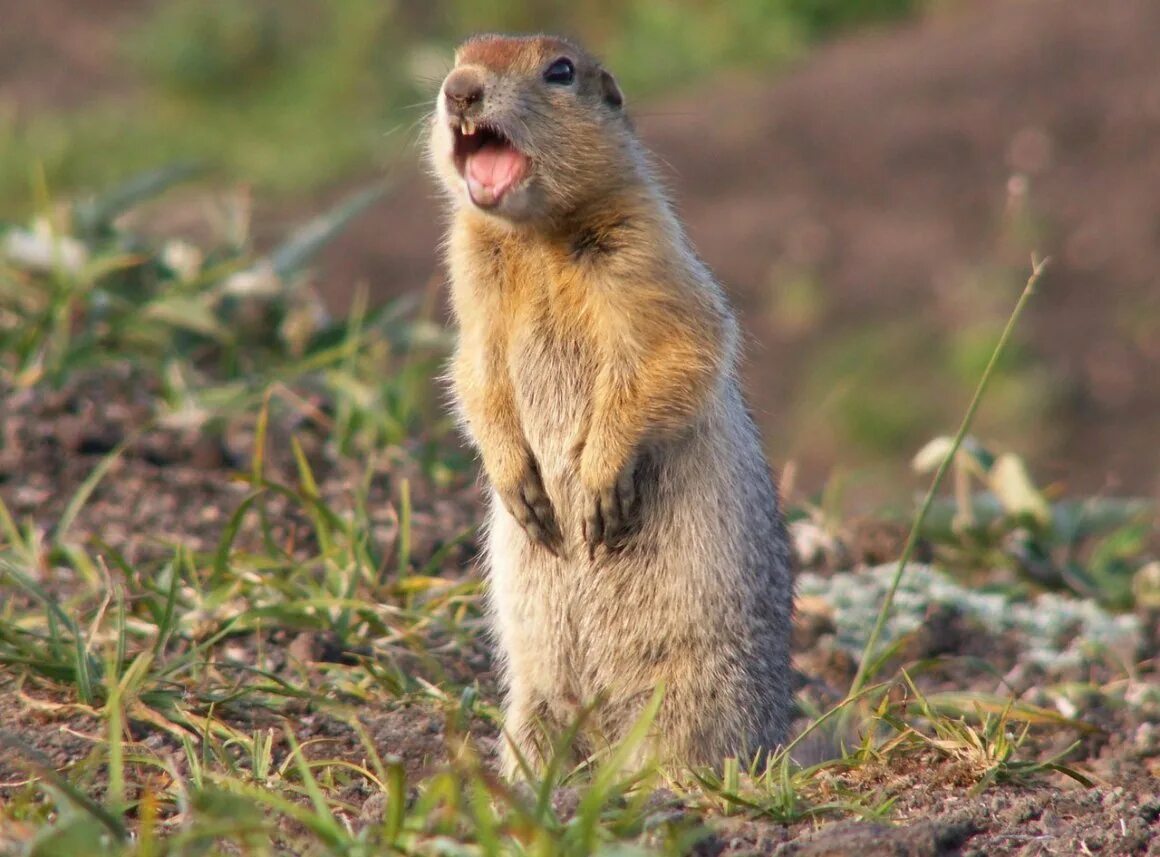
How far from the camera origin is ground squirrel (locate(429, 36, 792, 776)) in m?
3.63

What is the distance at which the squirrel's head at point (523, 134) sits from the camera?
11.8 feet

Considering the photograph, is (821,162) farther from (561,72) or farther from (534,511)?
(534,511)

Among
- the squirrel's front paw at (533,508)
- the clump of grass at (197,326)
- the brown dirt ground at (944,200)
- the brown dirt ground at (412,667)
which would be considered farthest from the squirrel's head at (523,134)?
the brown dirt ground at (944,200)

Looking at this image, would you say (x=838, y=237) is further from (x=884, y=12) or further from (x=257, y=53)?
(x=257, y=53)

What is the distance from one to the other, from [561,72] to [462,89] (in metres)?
0.31

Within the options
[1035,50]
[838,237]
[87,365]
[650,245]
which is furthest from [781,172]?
[650,245]

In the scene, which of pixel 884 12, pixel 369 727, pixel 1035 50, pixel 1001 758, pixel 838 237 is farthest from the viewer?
pixel 884 12

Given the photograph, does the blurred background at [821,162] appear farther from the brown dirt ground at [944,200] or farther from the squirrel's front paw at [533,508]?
the squirrel's front paw at [533,508]

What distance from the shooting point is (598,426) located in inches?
145

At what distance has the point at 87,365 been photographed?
5500 millimetres

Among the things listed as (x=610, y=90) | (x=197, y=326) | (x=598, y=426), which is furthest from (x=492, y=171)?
(x=197, y=326)

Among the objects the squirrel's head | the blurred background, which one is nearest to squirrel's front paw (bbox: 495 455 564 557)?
the squirrel's head

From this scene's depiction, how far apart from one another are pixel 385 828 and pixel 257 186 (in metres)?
9.52

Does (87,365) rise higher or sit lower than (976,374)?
higher
